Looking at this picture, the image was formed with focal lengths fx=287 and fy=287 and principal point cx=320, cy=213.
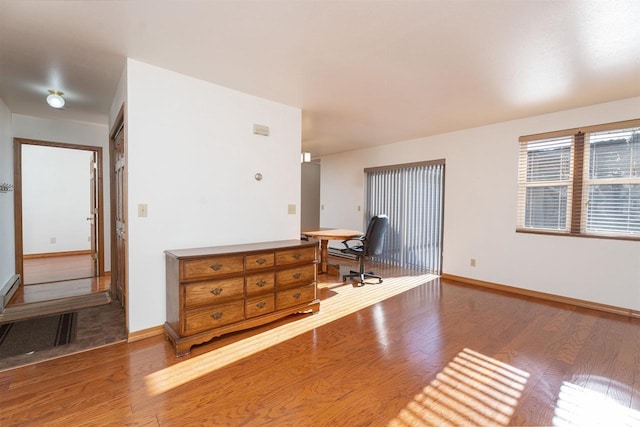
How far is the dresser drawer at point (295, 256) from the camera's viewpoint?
281 centimetres

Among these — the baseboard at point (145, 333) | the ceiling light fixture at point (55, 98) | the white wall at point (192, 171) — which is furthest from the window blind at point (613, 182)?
the ceiling light fixture at point (55, 98)

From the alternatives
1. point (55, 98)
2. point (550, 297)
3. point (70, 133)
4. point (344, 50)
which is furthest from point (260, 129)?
point (550, 297)

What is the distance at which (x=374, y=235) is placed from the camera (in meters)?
4.25

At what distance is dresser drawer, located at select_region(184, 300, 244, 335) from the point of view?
2285 millimetres

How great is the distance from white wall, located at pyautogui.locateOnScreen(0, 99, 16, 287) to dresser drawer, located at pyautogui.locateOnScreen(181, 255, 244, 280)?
2.74m

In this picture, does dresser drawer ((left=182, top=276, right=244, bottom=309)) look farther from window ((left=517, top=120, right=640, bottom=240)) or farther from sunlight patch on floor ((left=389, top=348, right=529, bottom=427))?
window ((left=517, top=120, right=640, bottom=240))

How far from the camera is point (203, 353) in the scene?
228 cm

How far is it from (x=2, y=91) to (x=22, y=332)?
250 cm

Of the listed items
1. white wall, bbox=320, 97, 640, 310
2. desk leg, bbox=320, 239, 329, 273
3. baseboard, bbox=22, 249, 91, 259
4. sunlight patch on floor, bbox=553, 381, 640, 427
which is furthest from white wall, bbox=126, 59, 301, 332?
baseboard, bbox=22, 249, 91, 259

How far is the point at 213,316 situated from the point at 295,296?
843 mm

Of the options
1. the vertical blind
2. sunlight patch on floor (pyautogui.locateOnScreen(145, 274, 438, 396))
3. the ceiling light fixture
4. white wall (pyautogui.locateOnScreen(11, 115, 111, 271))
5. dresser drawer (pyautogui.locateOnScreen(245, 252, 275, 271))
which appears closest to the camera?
A: sunlight patch on floor (pyautogui.locateOnScreen(145, 274, 438, 396))

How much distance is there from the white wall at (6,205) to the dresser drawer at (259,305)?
119 inches

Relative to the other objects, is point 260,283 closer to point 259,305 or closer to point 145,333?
point 259,305

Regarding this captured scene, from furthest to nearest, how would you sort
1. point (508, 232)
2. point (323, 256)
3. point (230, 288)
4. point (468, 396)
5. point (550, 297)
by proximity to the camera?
point (323, 256)
point (508, 232)
point (550, 297)
point (230, 288)
point (468, 396)
